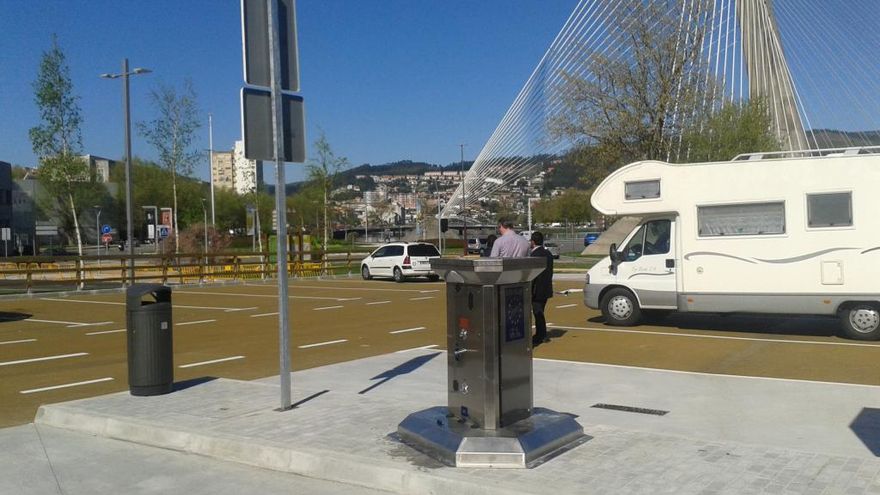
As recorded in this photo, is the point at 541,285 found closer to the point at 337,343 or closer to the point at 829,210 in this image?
the point at 337,343

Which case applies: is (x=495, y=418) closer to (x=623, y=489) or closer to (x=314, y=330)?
(x=623, y=489)

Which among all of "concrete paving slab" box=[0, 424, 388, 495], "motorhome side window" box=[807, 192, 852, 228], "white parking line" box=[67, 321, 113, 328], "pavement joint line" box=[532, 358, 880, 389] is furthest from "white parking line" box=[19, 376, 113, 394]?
"motorhome side window" box=[807, 192, 852, 228]

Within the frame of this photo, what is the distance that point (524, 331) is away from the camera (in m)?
6.75

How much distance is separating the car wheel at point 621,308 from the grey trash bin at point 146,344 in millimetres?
9070

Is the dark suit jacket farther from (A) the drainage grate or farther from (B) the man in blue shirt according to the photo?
(A) the drainage grate

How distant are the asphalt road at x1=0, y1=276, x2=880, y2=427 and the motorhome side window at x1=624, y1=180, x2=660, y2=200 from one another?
243 centimetres

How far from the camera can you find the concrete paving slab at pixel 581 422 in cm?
567

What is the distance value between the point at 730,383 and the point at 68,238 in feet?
262

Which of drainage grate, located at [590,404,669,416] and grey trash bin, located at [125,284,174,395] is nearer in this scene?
drainage grate, located at [590,404,669,416]

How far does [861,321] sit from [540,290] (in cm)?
524

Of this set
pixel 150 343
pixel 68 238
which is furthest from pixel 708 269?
pixel 68 238

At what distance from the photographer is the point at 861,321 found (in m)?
13.4

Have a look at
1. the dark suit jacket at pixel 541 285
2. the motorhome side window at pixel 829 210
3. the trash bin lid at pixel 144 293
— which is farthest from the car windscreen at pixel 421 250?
the trash bin lid at pixel 144 293

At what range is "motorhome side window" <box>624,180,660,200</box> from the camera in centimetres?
1490
